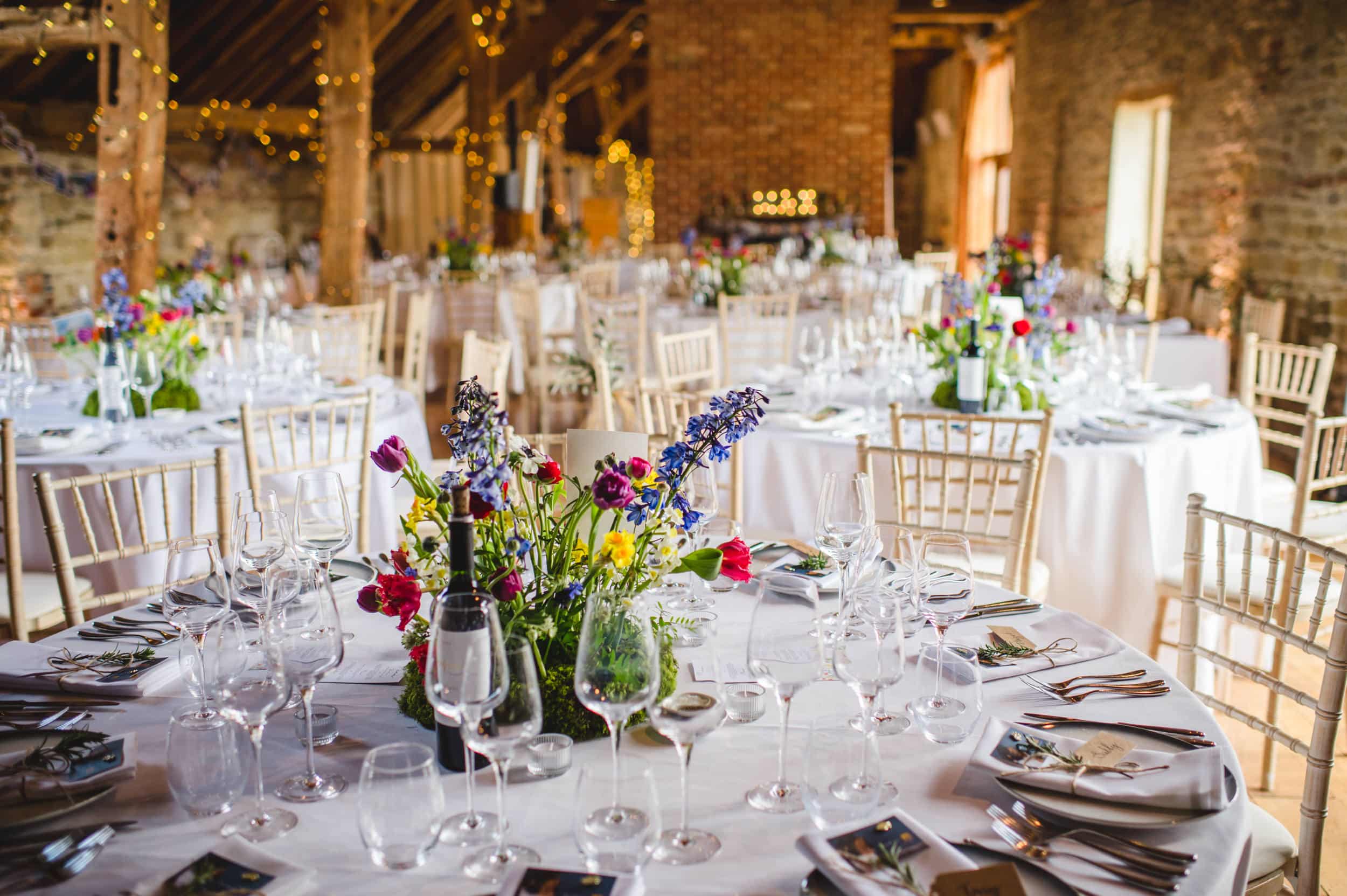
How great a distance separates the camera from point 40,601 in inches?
115

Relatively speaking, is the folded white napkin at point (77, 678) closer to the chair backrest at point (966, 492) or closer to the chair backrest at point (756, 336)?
the chair backrest at point (966, 492)

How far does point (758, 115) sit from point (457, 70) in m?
4.69

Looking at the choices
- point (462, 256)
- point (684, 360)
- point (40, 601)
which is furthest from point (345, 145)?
point (40, 601)

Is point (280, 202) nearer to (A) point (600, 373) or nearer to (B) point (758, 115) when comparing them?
(B) point (758, 115)

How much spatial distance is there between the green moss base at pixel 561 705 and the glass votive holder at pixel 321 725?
3.9 inches

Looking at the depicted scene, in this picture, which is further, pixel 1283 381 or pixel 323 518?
pixel 1283 381

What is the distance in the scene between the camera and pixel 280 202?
1315 centimetres

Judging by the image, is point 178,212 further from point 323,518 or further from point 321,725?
point 321,725

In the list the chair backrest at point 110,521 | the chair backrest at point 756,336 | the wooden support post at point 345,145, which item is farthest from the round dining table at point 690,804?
Result: the wooden support post at point 345,145

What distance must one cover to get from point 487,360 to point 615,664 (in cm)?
294

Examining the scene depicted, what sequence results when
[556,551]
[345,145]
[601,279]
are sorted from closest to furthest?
[556,551]
[345,145]
[601,279]

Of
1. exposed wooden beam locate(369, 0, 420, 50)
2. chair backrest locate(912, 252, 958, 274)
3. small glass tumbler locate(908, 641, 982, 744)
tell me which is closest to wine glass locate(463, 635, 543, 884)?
small glass tumbler locate(908, 641, 982, 744)

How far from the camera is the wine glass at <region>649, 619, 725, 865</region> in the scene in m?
1.22

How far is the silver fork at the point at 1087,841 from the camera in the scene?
1.19m
